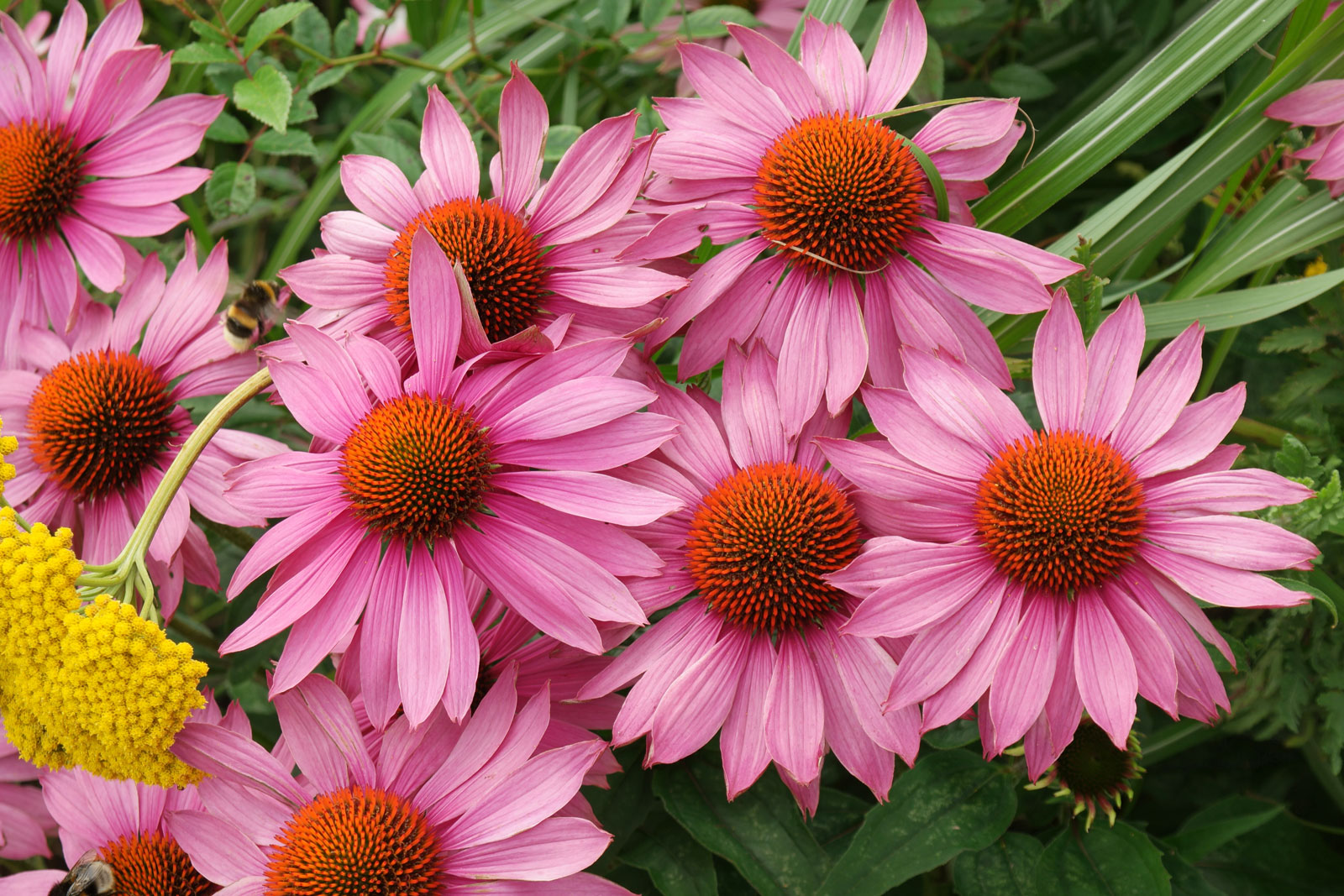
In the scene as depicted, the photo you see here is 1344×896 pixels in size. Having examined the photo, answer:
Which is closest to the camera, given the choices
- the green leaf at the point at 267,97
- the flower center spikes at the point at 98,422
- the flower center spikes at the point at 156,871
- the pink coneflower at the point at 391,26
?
the flower center spikes at the point at 156,871

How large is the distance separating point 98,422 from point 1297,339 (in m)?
1.43

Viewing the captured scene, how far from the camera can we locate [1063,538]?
901 mm

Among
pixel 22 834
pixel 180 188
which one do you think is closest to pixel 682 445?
pixel 180 188

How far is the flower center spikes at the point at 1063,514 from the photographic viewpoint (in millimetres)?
897

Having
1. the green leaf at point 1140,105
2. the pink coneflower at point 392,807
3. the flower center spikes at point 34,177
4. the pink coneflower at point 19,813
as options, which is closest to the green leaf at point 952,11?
the green leaf at point 1140,105

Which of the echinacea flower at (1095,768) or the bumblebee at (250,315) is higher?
the bumblebee at (250,315)

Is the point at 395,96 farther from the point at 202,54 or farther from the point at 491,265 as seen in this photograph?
the point at 491,265

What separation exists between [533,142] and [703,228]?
0.21 meters

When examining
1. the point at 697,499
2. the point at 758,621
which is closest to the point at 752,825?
the point at 758,621

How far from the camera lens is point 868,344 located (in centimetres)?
101

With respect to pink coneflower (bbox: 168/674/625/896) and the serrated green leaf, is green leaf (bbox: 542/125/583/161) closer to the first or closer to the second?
pink coneflower (bbox: 168/674/625/896)

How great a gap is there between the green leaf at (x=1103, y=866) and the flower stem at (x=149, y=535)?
92 centimetres

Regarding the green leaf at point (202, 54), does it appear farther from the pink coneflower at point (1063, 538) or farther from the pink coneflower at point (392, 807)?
the pink coneflower at point (1063, 538)

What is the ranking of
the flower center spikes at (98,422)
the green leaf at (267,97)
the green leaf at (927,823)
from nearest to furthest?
the green leaf at (927,823) < the flower center spikes at (98,422) < the green leaf at (267,97)
